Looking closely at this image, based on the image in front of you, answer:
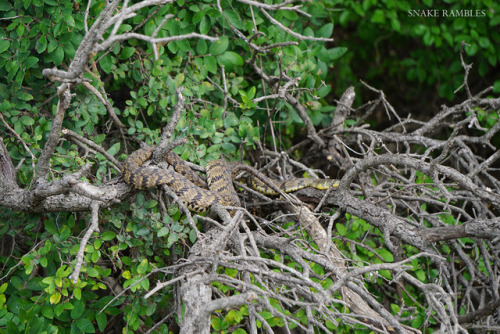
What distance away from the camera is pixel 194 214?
13.3 ft

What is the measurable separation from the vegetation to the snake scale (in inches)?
3.7

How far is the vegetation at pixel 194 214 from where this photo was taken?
301 centimetres

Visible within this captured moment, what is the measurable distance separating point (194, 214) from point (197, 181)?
320 mm

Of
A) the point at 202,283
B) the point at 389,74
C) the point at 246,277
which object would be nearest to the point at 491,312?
the point at 246,277

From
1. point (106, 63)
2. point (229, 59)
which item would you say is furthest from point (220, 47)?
point (106, 63)

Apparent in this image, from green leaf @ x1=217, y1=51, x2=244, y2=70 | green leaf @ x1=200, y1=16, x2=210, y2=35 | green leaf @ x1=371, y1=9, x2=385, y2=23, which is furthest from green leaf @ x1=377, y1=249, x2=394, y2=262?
green leaf @ x1=371, y1=9, x2=385, y2=23

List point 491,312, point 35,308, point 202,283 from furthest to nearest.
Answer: point 491,312
point 35,308
point 202,283

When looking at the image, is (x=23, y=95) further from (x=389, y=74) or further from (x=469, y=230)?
(x=389, y=74)

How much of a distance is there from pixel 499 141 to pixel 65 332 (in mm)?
5978

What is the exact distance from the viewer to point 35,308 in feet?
11.3

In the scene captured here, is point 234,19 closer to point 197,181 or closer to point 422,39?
point 197,181

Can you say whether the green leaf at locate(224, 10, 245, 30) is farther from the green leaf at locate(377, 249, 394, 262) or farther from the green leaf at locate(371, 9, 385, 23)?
the green leaf at locate(371, 9, 385, 23)

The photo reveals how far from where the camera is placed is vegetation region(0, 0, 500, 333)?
9.87ft

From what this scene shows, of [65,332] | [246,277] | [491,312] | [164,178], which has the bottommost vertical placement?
[491,312]
